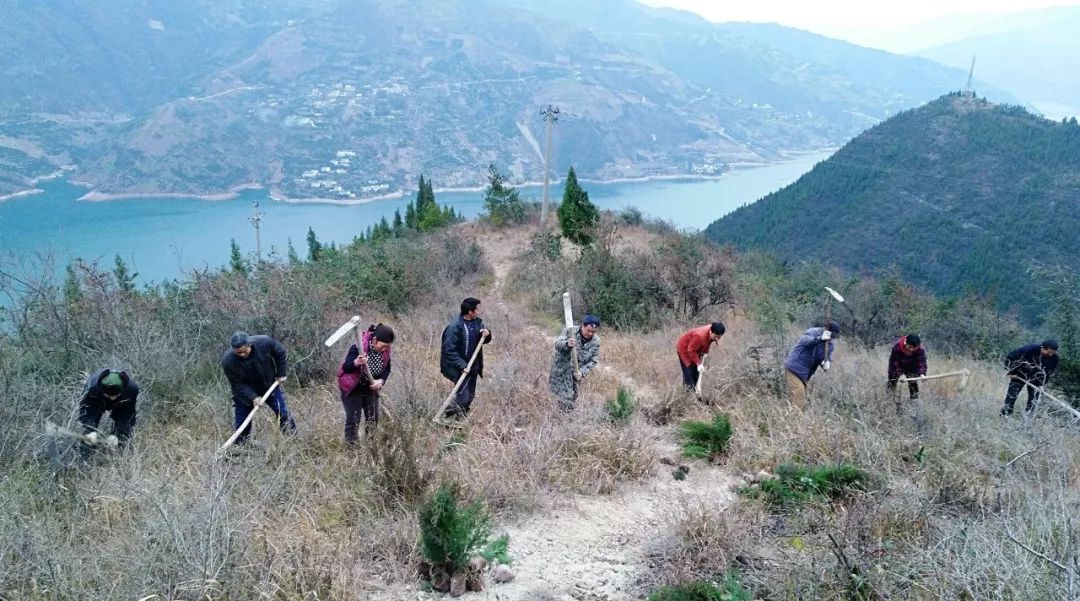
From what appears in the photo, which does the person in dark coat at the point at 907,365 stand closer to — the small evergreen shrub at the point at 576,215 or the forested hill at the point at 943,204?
the small evergreen shrub at the point at 576,215

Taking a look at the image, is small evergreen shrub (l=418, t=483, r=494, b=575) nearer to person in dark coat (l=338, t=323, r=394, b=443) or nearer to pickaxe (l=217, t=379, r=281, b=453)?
person in dark coat (l=338, t=323, r=394, b=443)

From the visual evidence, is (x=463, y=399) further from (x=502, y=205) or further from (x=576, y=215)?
(x=502, y=205)

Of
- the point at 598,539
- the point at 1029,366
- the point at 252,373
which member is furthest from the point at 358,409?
the point at 1029,366

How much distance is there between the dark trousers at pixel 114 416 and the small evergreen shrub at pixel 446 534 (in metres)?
3.11

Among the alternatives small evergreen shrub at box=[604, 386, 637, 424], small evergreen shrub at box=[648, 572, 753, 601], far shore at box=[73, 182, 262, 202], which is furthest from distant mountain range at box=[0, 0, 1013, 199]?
small evergreen shrub at box=[648, 572, 753, 601]

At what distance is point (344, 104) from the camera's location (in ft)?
425

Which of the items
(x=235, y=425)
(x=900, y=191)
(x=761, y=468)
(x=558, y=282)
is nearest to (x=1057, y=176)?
(x=900, y=191)

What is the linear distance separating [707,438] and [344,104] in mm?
137394

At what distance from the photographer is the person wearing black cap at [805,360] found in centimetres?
648

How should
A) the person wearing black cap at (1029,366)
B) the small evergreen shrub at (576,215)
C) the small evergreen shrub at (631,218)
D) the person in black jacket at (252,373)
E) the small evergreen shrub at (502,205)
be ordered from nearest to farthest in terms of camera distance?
the person in black jacket at (252,373)
the person wearing black cap at (1029,366)
the small evergreen shrub at (576,215)
the small evergreen shrub at (631,218)
the small evergreen shrub at (502,205)

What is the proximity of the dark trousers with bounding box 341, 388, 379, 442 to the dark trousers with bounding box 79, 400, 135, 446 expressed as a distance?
5.70 ft

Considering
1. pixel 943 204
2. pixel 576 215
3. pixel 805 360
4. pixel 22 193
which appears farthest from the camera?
pixel 22 193

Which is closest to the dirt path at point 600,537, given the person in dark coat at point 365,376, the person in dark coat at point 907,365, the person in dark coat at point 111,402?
the person in dark coat at point 365,376

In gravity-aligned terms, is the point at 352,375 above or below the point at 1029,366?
above
